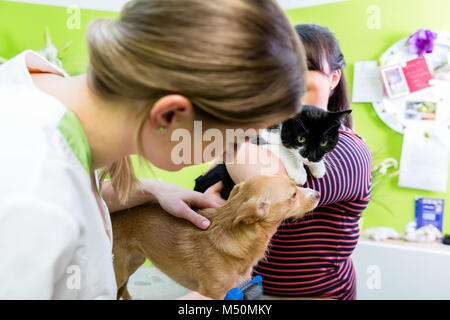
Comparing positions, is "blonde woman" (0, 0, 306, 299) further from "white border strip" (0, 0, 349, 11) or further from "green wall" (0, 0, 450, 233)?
"white border strip" (0, 0, 349, 11)

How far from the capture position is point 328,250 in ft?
2.52

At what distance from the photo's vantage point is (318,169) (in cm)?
73

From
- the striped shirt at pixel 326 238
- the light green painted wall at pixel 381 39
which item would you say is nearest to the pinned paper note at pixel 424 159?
the light green painted wall at pixel 381 39

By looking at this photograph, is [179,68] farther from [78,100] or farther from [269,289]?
[269,289]

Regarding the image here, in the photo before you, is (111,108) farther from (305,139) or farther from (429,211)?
(429,211)

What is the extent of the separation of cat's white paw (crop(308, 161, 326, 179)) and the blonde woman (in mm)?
267

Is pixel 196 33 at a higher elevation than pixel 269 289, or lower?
higher

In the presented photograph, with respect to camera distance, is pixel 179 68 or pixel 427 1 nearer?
pixel 179 68

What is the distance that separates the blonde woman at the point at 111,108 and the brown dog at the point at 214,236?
201 millimetres

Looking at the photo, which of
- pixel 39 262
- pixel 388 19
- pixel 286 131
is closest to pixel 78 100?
pixel 39 262

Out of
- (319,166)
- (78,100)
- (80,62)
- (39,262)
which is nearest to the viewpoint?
(39,262)

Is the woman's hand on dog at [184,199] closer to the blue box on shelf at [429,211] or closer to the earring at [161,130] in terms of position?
the earring at [161,130]

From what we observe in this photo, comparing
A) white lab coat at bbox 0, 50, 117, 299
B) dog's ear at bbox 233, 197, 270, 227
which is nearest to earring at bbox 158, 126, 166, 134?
white lab coat at bbox 0, 50, 117, 299

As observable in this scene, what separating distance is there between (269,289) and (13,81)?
0.61m
